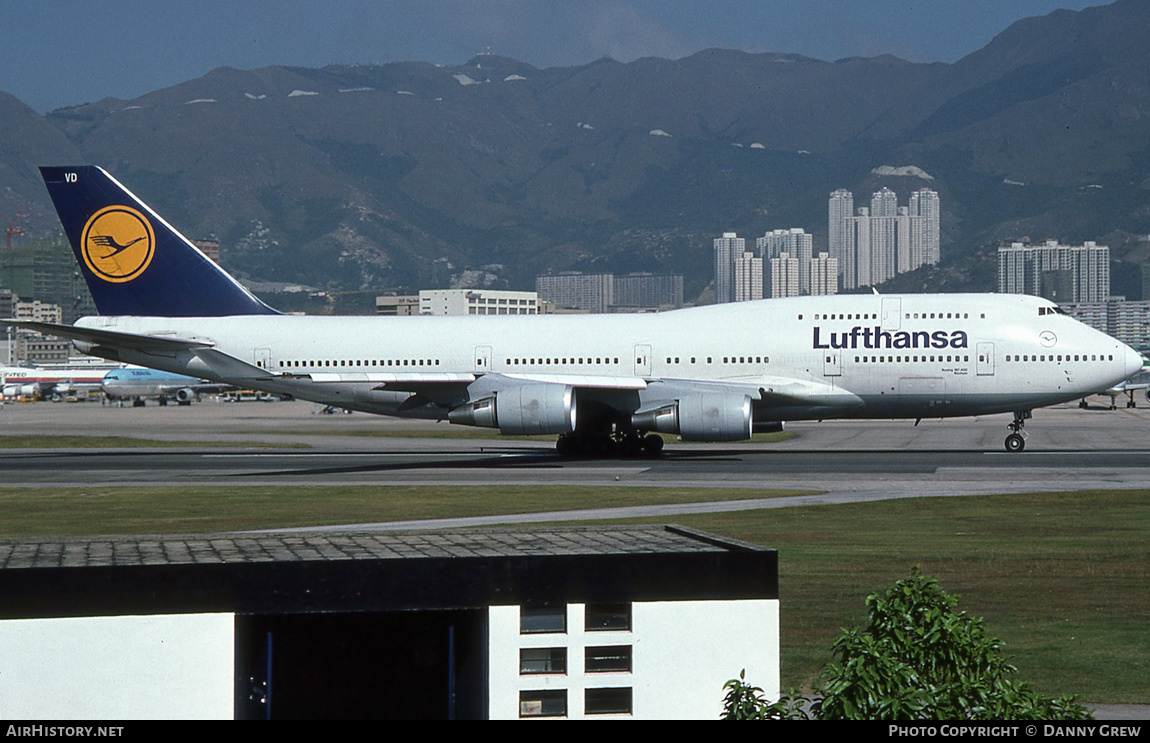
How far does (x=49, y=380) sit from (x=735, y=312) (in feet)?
498

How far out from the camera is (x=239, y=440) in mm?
63219

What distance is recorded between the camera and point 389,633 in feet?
27.2

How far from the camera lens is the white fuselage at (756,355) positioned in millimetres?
42594

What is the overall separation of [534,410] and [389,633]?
106 ft

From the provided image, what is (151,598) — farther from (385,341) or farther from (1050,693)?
(385,341)

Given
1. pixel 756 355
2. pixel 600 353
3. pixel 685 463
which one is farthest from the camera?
pixel 600 353

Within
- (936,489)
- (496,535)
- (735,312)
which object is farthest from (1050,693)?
(735,312)

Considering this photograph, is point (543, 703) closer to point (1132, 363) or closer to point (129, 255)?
point (1132, 363)

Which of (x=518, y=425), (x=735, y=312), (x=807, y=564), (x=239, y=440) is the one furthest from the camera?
(x=239, y=440)

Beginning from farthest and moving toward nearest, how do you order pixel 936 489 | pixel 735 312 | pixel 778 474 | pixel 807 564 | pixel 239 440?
pixel 239 440 → pixel 735 312 → pixel 778 474 → pixel 936 489 → pixel 807 564

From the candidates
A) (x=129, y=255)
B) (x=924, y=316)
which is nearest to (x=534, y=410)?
(x=924, y=316)

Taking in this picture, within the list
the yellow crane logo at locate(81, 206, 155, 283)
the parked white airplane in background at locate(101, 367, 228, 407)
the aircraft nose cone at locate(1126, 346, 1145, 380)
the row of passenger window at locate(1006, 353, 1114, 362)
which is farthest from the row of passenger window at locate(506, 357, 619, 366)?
the parked white airplane in background at locate(101, 367, 228, 407)

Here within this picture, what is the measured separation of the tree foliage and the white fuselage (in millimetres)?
33914

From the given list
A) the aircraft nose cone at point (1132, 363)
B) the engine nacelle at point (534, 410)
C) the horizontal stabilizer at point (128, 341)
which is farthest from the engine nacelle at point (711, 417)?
the horizontal stabilizer at point (128, 341)
